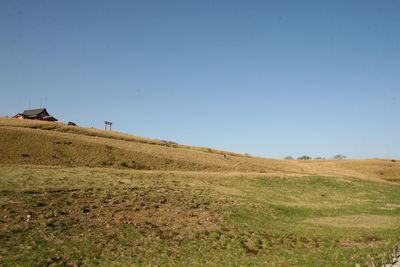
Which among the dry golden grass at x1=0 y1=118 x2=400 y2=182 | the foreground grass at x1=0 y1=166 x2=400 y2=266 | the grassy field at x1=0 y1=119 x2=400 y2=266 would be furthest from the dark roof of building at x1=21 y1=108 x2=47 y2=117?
the foreground grass at x1=0 y1=166 x2=400 y2=266

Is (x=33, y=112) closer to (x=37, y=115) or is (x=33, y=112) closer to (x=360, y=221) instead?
(x=37, y=115)

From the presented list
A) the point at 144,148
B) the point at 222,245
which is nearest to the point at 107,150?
the point at 144,148

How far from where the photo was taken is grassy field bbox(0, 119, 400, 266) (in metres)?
20.7

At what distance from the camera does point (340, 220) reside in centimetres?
3356

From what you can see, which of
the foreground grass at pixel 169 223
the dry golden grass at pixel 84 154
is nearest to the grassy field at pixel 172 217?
the foreground grass at pixel 169 223

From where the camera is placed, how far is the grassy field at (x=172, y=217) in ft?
68.0

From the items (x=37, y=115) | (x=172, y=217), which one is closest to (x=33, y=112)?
(x=37, y=115)

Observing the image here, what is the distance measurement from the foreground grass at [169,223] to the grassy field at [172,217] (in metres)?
0.07

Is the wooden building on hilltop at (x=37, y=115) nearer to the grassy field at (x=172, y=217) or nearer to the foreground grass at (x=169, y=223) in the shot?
the grassy field at (x=172, y=217)

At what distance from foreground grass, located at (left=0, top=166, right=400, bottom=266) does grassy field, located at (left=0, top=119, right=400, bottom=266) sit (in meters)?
0.07

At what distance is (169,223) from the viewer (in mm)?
27406

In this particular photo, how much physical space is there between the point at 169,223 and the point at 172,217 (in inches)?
54.0

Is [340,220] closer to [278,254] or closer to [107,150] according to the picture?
[278,254]

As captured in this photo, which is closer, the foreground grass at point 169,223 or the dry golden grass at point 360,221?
the foreground grass at point 169,223
